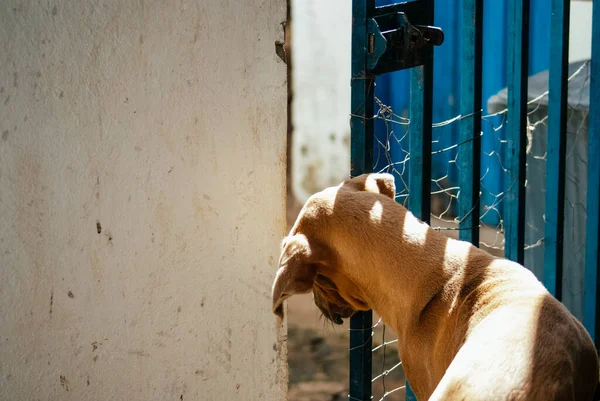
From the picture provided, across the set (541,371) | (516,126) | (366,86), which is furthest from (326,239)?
(516,126)

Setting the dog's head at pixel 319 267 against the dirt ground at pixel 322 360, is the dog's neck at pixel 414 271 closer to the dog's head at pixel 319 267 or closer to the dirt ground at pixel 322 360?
the dog's head at pixel 319 267

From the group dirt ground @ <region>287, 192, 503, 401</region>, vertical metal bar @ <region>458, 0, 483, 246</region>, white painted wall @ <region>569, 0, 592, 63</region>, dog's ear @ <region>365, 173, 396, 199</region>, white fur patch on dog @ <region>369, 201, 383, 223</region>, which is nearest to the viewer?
white fur patch on dog @ <region>369, 201, 383, 223</region>

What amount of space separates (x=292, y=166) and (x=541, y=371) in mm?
6764

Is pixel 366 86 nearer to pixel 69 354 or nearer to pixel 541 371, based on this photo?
pixel 541 371

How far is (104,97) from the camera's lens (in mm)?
2965

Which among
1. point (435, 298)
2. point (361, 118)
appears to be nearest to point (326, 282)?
point (435, 298)

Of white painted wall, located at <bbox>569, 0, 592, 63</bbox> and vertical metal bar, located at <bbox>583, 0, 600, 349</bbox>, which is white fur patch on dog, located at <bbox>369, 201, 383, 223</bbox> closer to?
vertical metal bar, located at <bbox>583, 0, 600, 349</bbox>

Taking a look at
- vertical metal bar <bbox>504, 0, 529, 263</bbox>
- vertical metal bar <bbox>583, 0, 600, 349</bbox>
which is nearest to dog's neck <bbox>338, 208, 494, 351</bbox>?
vertical metal bar <bbox>504, 0, 529, 263</bbox>

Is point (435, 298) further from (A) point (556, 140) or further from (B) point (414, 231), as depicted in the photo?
(A) point (556, 140)

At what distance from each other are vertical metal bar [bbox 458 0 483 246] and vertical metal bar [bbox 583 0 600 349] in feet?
2.51

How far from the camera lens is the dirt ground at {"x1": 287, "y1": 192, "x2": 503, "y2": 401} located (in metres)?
5.66

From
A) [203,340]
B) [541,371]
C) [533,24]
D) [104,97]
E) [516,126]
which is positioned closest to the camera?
[541,371]

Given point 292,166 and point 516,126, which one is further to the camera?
point 292,166

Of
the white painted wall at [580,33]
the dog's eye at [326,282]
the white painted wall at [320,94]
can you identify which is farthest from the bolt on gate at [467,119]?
the white painted wall at [580,33]
